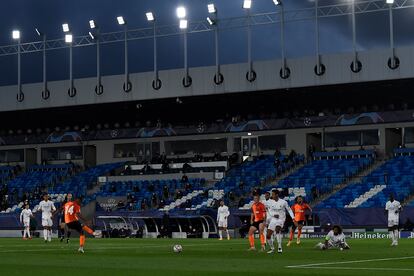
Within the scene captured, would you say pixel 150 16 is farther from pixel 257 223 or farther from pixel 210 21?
pixel 257 223

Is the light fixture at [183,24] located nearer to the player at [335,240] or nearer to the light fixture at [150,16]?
the light fixture at [150,16]

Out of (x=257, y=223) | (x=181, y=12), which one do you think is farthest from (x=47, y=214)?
(x=181, y=12)

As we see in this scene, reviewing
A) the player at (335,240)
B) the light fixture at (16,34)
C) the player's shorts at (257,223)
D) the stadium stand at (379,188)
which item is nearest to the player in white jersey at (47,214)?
the player's shorts at (257,223)

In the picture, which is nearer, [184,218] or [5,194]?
[184,218]

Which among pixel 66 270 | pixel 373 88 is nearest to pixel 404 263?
pixel 66 270

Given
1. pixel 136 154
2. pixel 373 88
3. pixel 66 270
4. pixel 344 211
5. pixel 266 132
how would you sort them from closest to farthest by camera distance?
pixel 66 270 < pixel 344 211 < pixel 373 88 < pixel 266 132 < pixel 136 154

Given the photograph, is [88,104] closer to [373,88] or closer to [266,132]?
[266,132]

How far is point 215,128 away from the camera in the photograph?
76.4 metres

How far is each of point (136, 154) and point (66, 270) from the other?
195 ft

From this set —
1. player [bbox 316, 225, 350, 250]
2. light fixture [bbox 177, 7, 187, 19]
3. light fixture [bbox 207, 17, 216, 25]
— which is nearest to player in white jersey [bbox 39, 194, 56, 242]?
player [bbox 316, 225, 350, 250]

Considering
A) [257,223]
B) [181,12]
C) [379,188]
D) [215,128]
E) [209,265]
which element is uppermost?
[181,12]

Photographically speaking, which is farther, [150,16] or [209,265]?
[150,16]

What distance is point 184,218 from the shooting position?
5484 centimetres

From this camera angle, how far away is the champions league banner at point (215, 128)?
6831 cm
